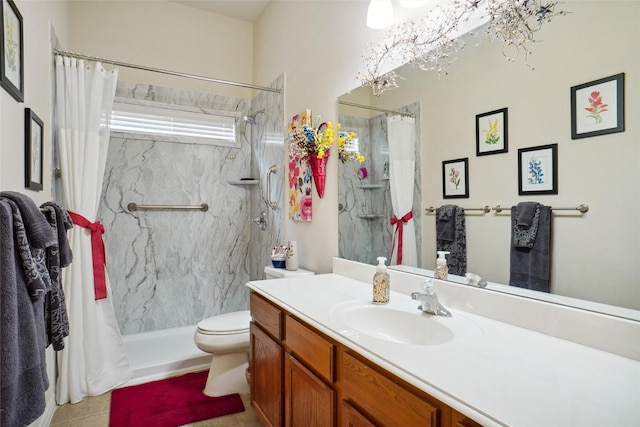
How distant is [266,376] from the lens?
1.69 meters

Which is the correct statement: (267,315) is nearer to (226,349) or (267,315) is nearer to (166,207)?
(226,349)

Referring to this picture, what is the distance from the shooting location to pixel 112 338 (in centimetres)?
236

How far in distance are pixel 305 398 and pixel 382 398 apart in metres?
0.50

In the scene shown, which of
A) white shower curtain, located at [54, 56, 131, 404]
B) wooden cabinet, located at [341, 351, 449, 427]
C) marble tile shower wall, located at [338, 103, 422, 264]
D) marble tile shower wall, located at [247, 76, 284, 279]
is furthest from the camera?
marble tile shower wall, located at [247, 76, 284, 279]

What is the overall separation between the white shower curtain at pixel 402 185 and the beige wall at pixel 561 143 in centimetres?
9

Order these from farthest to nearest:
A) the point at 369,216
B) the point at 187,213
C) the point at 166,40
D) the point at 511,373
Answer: the point at 187,213, the point at 166,40, the point at 369,216, the point at 511,373

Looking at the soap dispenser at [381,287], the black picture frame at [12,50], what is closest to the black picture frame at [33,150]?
the black picture frame at [12,50]

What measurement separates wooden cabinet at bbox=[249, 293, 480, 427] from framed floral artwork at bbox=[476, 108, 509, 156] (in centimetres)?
88

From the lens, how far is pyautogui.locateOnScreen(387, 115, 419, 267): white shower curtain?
1625 mm

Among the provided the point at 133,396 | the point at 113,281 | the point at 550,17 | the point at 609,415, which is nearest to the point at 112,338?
the point at 133,396

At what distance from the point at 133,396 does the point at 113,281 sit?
1114 millimetres

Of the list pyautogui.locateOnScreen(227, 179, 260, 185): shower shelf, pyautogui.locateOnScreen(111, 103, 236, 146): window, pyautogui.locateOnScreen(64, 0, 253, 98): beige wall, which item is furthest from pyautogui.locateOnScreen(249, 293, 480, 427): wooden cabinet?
pyautogui.locateOnScreen(64, 0, 253, 98): beige wall

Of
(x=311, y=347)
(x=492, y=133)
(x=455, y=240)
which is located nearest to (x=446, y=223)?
(x=455, y=240)

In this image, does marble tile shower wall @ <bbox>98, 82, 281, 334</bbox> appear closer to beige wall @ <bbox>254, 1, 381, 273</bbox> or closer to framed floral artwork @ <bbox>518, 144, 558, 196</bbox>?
beige wall @ <bbox>254, 1, 381, 273</bbox>
